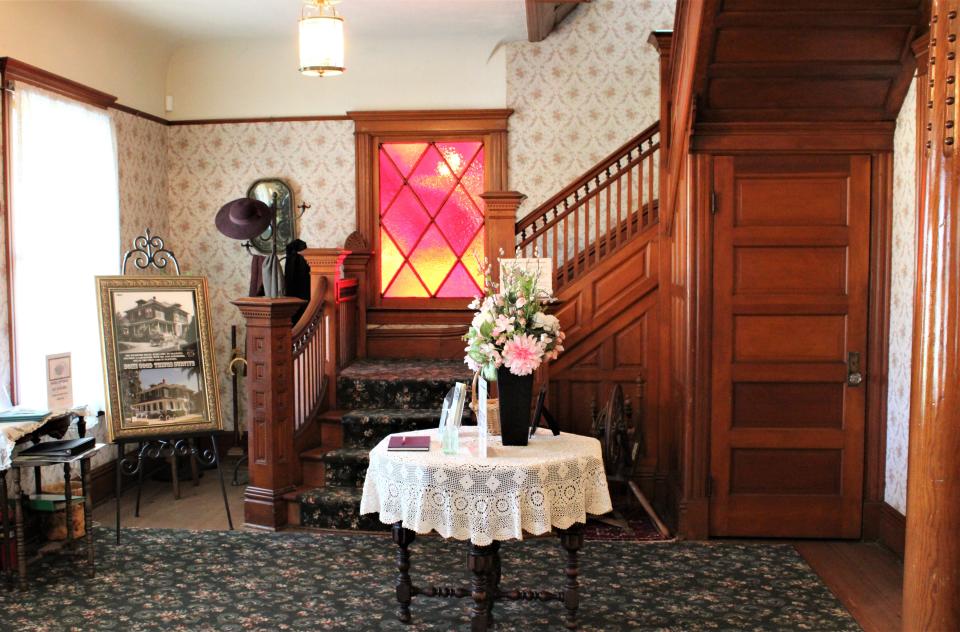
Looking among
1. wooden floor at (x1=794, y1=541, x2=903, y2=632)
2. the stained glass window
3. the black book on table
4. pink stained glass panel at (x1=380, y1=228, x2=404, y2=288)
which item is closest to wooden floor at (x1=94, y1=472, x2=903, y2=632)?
wooden floor at (x1=794, y1=541, x2=903, y2=632)

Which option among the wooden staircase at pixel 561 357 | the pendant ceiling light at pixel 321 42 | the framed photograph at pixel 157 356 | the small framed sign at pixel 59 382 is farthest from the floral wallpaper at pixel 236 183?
the pendant ceiling light at pixel 321 42

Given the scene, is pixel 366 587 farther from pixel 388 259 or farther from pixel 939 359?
pixel 388 259

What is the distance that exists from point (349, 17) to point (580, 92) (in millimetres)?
1938

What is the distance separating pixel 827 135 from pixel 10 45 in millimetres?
4855

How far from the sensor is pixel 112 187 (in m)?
6.36

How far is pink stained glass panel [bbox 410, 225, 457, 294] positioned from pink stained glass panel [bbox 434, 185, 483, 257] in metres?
0.07

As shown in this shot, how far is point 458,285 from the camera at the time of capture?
7.43 meters

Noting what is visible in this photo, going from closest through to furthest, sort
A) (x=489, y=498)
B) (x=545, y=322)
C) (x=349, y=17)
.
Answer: (x=489, y=498) < (x=545, y=322) < (x=349, y=17)

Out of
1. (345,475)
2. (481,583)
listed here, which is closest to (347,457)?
(345,475)

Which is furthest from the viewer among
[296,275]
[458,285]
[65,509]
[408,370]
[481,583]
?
[458,285]

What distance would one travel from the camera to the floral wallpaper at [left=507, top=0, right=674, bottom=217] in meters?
7.10

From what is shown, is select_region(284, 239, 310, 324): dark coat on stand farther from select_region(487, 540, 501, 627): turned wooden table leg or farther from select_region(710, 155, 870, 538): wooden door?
select_region(487, 540, 501, 627): turned wooden table leg

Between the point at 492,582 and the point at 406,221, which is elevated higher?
the point at 406,221

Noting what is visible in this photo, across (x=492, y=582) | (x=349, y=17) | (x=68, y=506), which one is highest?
(x=349, y=17)
